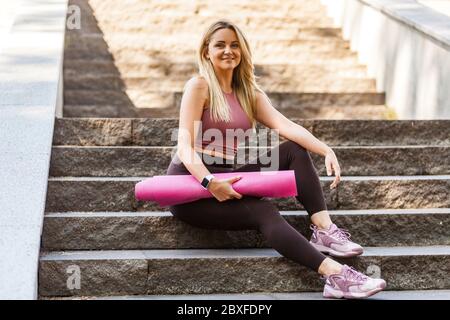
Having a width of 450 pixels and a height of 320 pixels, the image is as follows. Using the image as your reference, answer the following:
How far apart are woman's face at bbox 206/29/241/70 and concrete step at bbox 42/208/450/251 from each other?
882mm

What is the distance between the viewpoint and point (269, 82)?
27.9ft

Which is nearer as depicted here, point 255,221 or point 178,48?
point 255,221

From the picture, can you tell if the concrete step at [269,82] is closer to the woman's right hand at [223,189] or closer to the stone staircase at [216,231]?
the stone staircase at [216,231]

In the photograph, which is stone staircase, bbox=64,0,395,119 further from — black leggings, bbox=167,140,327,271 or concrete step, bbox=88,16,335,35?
black leggings, bbox=167,140,327,271

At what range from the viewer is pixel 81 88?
27.2ft

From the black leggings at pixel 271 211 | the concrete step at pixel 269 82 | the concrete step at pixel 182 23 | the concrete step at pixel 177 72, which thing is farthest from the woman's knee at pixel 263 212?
the concrete step at pixel 182 23

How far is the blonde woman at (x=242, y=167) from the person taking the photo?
4.67 metres

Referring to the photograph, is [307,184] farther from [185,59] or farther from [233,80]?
[185,59]

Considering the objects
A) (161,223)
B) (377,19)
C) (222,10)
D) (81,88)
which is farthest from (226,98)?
(222,10)

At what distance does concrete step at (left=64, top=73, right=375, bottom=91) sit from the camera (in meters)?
8.31

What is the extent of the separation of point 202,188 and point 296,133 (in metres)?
0.65

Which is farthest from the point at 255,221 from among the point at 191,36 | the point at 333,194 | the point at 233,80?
the point at 191,36

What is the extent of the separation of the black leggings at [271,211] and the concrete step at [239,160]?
0.44 meters

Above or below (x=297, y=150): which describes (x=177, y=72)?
above
